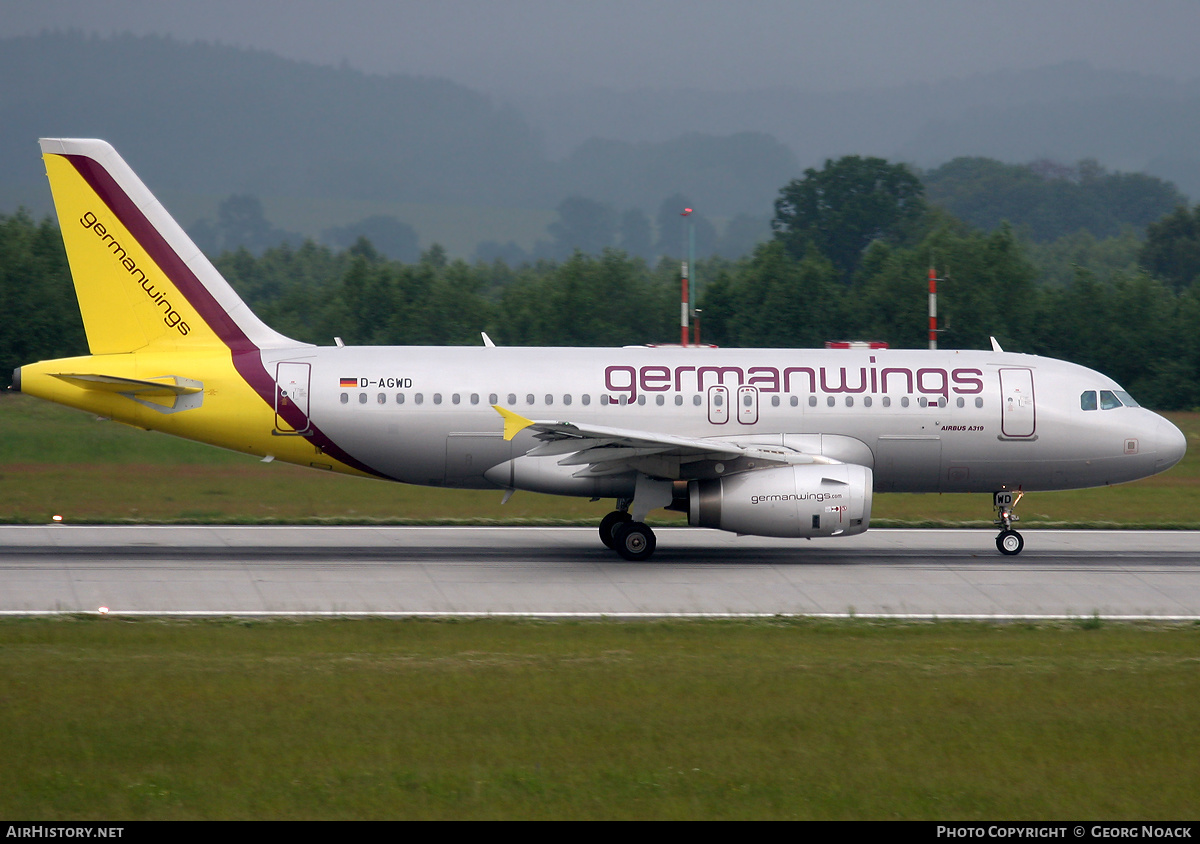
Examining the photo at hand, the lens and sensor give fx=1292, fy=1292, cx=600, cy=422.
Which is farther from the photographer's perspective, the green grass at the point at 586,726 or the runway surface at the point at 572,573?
→ the runway surface at the point at 572,573

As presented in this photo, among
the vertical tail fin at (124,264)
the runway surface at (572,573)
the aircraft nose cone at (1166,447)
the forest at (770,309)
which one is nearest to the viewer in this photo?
the runway surface at (572,573)

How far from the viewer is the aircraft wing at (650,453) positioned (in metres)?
20.3

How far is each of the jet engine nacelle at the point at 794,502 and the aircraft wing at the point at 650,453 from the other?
466 millimetres

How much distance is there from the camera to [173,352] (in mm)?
22422

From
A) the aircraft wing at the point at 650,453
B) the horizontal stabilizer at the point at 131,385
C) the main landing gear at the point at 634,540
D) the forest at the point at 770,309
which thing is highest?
the forest at the point at 770,309

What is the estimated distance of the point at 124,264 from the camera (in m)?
22.4

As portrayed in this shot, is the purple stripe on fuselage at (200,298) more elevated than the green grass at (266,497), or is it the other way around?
the purple stripe on fuselage at (200,298)

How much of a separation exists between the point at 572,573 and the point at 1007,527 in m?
8.17

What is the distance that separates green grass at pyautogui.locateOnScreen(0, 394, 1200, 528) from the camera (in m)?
27.2

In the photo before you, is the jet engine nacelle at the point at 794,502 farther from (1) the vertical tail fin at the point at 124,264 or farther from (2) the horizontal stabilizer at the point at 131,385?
(2) the horizontal stabilizer at the point at 131,385

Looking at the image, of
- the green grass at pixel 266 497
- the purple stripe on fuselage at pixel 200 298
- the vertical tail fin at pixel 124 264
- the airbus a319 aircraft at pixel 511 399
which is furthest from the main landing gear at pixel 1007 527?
the vertical tail fin at pixel 124 264

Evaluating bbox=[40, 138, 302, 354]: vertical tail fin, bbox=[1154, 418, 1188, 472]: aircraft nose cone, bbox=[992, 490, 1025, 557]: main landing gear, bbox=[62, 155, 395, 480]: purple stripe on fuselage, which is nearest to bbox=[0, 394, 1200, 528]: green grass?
bbox=[992, 490, 1025, 557]: main landing gear

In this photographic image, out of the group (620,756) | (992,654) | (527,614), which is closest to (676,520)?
(527,614)
